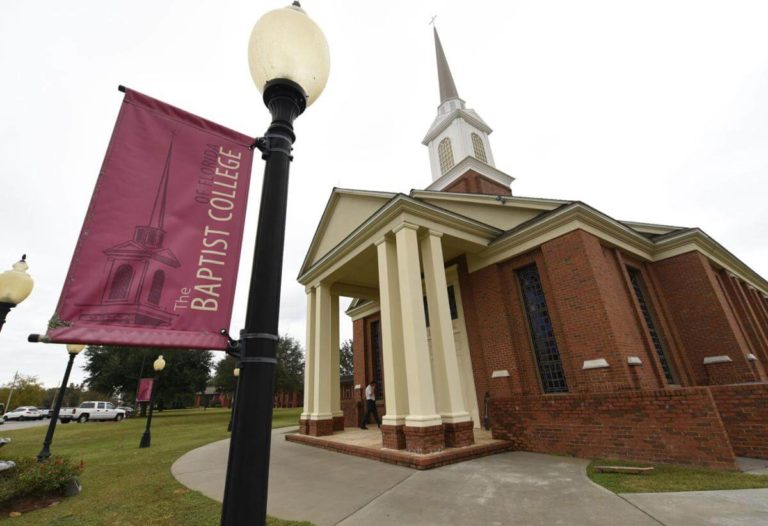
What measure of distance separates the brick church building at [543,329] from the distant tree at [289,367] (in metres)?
21.5

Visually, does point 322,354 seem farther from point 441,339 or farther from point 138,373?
point 138,373

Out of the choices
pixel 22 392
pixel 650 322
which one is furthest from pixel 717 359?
pixel 22 392

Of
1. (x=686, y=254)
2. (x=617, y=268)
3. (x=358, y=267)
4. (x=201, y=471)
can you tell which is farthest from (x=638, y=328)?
(x=201, y=471)

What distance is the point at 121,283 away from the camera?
203cm

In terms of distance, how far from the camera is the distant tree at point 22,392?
205 ft

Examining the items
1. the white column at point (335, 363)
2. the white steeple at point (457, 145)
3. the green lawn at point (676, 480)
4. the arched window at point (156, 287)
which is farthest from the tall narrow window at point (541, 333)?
the arched window at point (156, 287)

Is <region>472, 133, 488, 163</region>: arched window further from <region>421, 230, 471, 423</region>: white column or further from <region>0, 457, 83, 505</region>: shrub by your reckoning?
<region>0, 457, 83, 505</region>: shrub

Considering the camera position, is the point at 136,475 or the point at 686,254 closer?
the point at 136,475

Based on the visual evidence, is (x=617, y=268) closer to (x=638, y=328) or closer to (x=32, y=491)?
(x=638, y=328)

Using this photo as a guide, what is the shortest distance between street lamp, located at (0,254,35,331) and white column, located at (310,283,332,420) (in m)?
8.92

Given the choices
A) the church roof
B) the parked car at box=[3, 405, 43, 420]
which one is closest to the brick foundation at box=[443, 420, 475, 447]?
the church roof

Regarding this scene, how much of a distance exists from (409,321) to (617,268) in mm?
7486

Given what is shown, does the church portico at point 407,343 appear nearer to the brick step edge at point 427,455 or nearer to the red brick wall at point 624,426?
the brick step edge at point 427,455

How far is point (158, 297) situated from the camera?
2.07 metres
